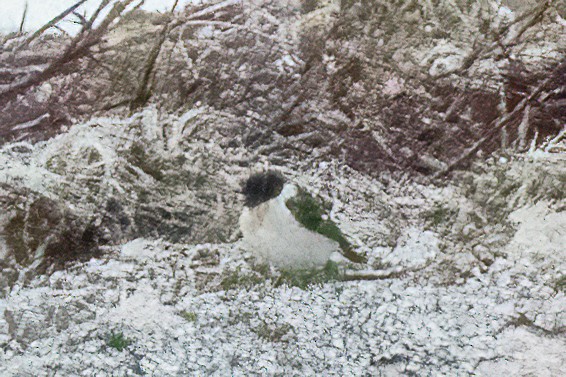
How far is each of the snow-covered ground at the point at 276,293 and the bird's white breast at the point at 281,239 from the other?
4 cm

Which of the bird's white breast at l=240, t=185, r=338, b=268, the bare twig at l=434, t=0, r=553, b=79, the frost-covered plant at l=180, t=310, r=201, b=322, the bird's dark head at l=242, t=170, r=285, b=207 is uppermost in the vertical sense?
the bare twig at l=434, t=0, r=553, b=79

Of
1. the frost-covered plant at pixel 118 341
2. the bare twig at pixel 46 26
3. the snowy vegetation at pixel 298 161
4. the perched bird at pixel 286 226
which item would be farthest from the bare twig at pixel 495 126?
the bare twig at pixel 46 26

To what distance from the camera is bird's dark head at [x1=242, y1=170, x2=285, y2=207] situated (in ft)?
4.04

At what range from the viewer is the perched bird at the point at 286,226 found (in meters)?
1.22

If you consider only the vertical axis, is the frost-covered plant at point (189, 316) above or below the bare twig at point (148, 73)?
below

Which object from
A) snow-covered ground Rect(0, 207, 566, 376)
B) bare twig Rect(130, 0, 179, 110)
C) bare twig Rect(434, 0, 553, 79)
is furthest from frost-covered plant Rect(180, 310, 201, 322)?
bare twig Rect(434, 0, 553, 79)

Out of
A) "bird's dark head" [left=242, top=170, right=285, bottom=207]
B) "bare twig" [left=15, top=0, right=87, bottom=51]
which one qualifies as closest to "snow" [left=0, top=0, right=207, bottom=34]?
"bare twig" [left=15, top=0, right=87, bottom=51]

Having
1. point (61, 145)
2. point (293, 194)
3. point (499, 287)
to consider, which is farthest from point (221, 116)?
point (499, 287)

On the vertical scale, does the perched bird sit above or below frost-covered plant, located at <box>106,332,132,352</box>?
above

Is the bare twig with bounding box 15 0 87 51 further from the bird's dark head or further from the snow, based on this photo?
the bird's dark head

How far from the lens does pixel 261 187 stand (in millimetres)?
1233

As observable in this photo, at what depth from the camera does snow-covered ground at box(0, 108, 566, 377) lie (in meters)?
1.17

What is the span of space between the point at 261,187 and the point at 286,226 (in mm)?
105

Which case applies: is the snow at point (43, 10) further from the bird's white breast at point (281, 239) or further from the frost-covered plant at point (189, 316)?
the frost-covered plant at point (189, 316)
